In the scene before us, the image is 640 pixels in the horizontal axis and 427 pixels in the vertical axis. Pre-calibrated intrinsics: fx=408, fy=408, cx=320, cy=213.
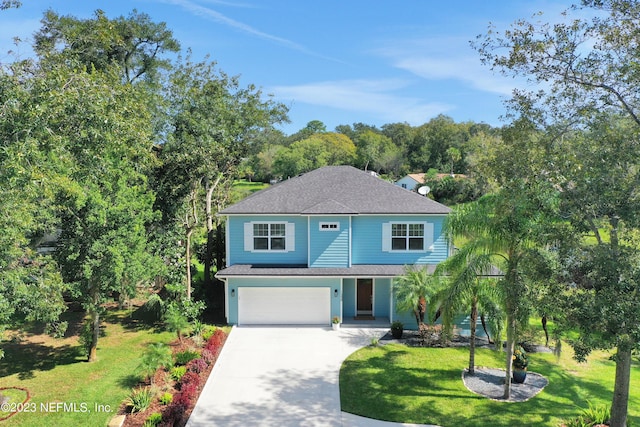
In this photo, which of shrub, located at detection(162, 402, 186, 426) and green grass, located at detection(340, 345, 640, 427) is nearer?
shrub, located at detection(162, 402, 186, 426)

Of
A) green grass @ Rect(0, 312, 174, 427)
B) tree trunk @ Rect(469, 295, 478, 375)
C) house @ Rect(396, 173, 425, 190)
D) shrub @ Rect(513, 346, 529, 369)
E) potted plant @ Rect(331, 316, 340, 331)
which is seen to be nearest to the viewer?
green grass @ Rect(0, 312, 174, 427)

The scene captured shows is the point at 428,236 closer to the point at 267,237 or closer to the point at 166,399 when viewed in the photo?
the point at 267,237

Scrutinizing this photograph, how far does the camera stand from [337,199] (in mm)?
19375

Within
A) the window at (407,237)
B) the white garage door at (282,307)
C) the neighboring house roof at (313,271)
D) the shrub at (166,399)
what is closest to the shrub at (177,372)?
the shrub at (166,399)

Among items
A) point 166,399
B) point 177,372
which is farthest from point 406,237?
point 166,399

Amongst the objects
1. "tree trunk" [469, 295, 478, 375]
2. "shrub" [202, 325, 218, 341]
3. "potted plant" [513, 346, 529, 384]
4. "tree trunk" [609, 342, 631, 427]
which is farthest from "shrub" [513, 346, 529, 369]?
"shrub" [202, 325, 218, 341]

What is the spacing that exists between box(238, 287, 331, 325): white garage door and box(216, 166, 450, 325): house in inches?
1.7

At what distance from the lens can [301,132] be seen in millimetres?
106438

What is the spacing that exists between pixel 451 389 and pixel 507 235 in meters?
5.24

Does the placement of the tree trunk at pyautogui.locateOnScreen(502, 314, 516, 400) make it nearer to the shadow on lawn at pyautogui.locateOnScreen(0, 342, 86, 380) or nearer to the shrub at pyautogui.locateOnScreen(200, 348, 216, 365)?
the shrub at pyautogui.locateOnScreen(200, 348, 216, 365)

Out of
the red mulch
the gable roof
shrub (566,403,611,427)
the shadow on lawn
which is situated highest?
the gable roof

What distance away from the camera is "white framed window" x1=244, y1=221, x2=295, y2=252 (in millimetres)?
18578

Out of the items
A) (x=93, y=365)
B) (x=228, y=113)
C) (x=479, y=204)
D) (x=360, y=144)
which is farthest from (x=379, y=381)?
(x=360, y=144)

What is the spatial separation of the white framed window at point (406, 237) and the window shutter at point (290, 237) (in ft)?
13.3
